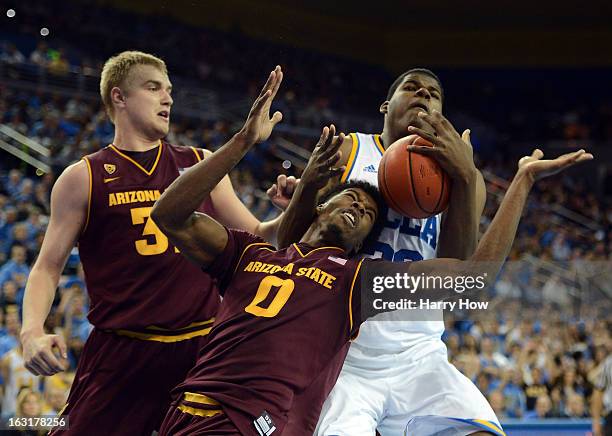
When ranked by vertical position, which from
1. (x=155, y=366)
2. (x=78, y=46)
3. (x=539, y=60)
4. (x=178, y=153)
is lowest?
(x=155, y=366)

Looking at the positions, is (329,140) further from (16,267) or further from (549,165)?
(16,267)

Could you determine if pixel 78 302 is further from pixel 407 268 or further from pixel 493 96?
pixel 493 96

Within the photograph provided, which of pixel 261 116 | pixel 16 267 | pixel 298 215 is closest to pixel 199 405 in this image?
pixel 298 215

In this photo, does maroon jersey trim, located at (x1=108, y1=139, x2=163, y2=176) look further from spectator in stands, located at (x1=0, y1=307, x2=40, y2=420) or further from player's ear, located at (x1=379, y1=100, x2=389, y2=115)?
spectator in stands, located at (x1=0, y1=307, x2=40, y2=420)

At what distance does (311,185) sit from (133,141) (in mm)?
942

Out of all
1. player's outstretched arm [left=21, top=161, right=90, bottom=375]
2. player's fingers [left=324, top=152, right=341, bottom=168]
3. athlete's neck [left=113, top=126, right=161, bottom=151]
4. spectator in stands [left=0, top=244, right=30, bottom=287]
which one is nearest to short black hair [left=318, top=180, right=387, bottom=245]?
player's fingers [left=324, top=152, right=341, bottom=168]

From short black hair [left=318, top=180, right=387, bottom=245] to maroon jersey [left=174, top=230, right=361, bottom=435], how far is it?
0.88ft

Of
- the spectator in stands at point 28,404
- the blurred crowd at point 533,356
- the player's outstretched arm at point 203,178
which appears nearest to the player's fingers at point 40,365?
the player's outstretched arm at point 203,178

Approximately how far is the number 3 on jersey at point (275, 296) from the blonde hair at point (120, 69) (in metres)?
1.31

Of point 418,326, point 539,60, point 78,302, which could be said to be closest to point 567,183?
point 539,60

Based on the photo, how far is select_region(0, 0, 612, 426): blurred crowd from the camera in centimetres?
478

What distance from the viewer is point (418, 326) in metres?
3.29

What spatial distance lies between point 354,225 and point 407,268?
0.81ft

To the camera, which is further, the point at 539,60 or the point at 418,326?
the point at 539,60
